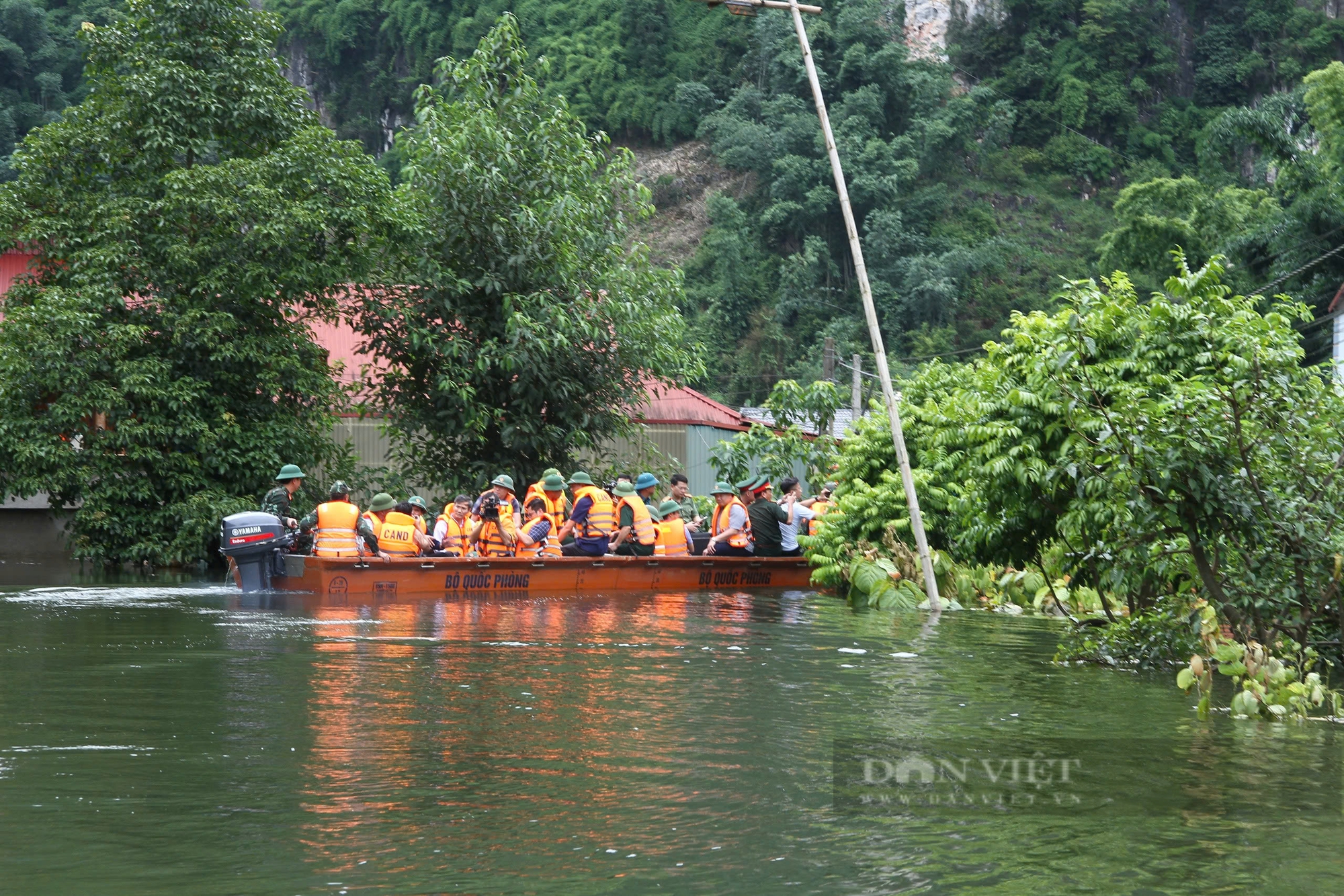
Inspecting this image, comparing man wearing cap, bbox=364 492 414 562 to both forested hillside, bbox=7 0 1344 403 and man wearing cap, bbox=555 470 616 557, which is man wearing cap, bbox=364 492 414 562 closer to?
man wearing cap, bbox=555 470 616 557

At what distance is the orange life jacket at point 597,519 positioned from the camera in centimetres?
2006

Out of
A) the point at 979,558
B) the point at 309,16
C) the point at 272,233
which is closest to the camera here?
the point at 979,558

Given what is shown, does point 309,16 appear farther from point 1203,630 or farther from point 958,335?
point 1203,630

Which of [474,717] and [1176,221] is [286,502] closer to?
[474,717]

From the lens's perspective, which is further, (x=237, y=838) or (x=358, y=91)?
(x=358, y=91)

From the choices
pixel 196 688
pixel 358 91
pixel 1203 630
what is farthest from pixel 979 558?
pixel 358 91

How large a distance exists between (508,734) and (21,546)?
24.4 metres

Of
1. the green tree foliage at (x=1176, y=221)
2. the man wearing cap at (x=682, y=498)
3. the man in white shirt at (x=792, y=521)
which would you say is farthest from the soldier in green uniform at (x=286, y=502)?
the green tree foliage at (x=1176, y=221)

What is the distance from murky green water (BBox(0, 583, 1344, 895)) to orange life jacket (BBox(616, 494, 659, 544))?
6374 mm

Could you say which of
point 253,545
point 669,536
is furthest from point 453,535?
point 253,545

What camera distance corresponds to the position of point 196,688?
10250 mm

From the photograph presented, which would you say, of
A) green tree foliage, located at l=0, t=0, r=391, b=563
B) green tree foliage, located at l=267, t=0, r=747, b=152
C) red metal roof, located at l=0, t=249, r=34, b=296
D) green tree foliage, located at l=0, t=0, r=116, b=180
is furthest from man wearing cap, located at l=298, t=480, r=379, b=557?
green tree foliage, located at l=267, t=0, r=747, b=152

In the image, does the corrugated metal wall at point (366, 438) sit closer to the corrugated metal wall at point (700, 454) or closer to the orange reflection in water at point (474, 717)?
the corrugated metal wall at point (700, 454)

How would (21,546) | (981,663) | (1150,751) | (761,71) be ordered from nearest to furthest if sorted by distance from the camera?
(1150,751), (981,663), (21,546), (761,71)
